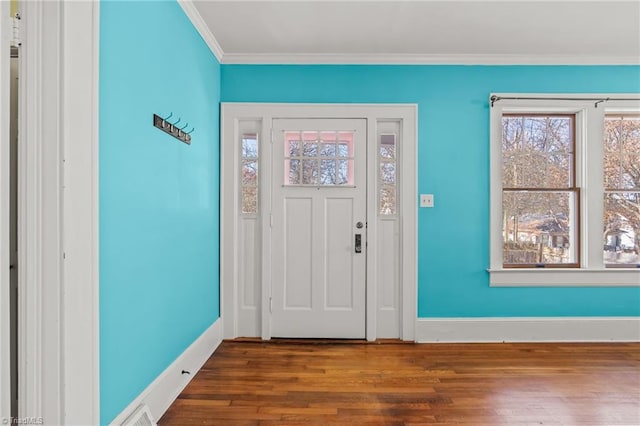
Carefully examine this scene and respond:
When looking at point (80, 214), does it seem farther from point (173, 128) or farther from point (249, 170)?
point (249, 170)

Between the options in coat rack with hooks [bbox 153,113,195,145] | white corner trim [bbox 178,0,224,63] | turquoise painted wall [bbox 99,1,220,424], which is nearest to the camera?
turquoise painted wall [bbox 99,1,220,424]

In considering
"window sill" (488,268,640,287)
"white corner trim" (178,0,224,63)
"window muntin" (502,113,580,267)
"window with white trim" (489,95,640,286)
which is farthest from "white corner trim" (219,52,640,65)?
"window sill" (488,268,640,287)

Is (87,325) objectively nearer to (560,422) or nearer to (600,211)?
(560,422)

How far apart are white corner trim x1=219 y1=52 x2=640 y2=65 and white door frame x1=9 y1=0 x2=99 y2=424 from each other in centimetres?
202

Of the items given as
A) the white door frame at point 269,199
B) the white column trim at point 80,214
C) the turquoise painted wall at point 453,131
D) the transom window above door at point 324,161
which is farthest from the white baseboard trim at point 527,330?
the white column trim at point 80,214

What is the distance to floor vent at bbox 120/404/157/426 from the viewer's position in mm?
1759

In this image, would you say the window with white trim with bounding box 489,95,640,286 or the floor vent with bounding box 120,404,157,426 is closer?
the floor vent with bounding box 120,404,157,426

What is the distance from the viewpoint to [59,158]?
4.37 feet

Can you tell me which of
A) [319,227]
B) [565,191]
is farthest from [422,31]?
[565,191]

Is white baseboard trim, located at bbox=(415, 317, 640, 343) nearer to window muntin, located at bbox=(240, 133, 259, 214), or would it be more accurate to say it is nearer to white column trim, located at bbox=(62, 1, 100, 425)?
window muntin, located at bbox=(240, 133, 259, 214)

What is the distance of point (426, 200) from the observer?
331 cm

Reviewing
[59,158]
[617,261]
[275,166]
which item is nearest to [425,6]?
[275,166]

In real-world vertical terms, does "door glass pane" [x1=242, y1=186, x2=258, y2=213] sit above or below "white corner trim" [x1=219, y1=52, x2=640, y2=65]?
below
